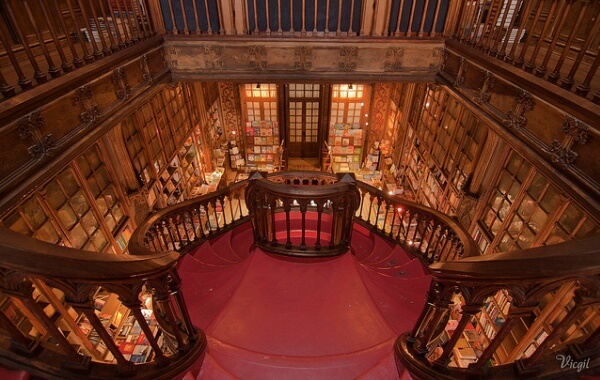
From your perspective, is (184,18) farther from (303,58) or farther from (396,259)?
(396,259)

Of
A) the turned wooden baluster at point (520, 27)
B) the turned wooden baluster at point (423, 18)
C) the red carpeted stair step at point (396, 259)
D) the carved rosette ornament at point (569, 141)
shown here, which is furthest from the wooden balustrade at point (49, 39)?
the turned wooden baluster at point (520, 27)

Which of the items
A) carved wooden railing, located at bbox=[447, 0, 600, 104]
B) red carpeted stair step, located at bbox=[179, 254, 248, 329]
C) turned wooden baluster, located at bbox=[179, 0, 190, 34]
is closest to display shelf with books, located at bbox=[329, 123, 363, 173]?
carved wooden railing, located at bbox=[447, 0, 600, 104]

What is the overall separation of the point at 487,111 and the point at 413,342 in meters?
3.52

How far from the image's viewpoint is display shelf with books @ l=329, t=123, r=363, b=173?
9.73 meters

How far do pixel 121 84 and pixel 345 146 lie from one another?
22.5ft

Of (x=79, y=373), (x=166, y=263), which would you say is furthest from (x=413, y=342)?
(x=79, y=373)

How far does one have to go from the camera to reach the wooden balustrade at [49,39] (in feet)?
8.84

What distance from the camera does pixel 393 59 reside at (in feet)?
18.0

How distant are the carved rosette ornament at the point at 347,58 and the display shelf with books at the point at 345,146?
4215mm

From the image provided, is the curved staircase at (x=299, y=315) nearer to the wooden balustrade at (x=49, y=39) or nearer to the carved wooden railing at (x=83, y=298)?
the carved wooden railing at (x=83, y=298)

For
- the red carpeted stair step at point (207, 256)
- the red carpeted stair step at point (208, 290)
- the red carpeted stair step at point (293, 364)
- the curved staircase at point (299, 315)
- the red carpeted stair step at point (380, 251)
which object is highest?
the red carpeted stair step at point (293, 364)

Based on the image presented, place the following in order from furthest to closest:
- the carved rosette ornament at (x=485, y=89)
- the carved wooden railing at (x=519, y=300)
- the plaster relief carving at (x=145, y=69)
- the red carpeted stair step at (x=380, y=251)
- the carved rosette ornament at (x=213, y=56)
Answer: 1. the carved rosette ornament at (x=213, y=56)
2. the plaster relief carving at (x=145, y=69)
3. the carved rosette ornament at (x=485, y=89)
4. the red carpeted stair step at (x=380, y=251)
5. the carved wooden railing at (x=519, y=300)

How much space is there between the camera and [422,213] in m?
3.34

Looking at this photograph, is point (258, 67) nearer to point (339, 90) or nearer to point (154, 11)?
point (154, 11)
